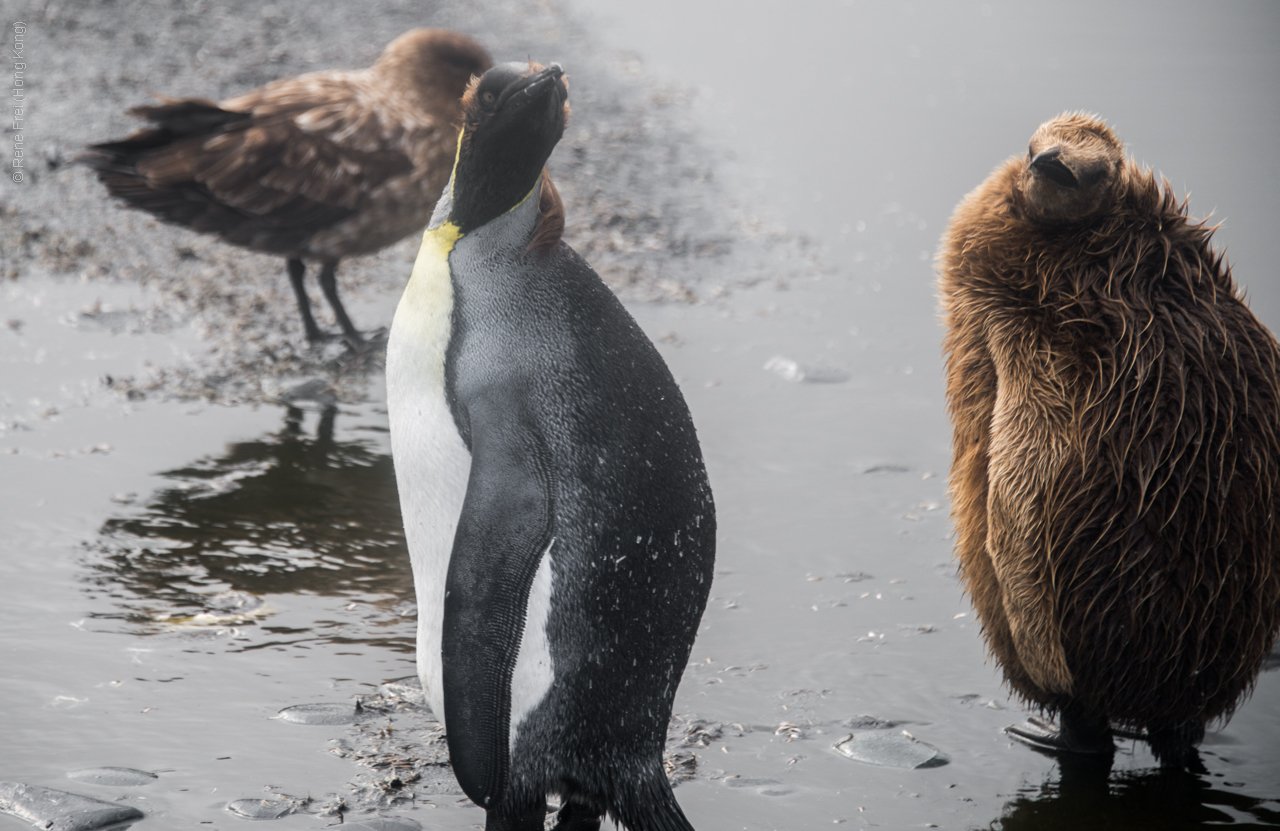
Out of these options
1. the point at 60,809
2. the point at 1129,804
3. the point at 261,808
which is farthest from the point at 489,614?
the point at 1129,804

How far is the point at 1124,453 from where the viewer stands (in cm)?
214

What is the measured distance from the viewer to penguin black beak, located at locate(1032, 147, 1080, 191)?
7.09 feet

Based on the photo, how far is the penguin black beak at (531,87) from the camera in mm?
1954

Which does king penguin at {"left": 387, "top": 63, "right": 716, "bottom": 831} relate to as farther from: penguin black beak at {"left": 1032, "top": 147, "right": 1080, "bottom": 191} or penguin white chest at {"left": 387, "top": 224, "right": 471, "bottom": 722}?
penguin black beak at {"left": 1032, "top": 147, "right": 1080, "bottom": 191}

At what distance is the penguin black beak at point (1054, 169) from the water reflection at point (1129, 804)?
1.11m

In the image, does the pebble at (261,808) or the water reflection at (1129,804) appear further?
the water reflection at (1129,804)

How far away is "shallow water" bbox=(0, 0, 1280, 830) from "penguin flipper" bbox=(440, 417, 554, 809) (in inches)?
11.2

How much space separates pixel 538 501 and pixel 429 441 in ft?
0.94

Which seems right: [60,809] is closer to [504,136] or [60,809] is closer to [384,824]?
[384,824]

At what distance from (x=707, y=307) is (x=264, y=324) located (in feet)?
5.72

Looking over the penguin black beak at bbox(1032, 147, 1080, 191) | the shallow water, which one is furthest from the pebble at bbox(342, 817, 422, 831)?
the penguin black beak at bbox(1032, 147, 1080, 191)

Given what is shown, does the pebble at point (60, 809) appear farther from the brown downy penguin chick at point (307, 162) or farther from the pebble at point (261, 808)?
the brown downy penguin chick at point (307, 162)

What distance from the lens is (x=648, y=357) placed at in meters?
2.09

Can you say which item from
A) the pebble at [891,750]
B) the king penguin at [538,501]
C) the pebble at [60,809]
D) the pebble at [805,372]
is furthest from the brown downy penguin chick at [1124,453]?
the pebble at [805,372]
